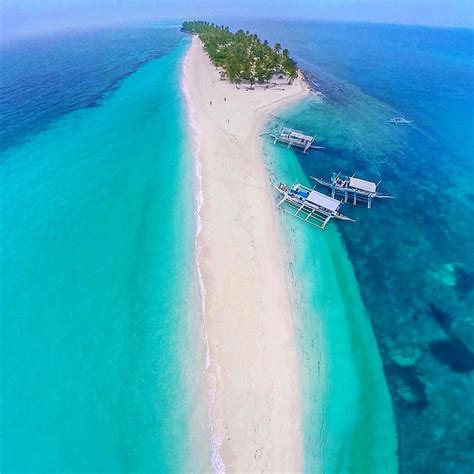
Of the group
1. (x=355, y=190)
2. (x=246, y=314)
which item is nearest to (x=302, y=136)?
(x=355, y=190)

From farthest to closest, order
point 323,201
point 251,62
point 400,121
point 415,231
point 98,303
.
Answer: point 251,62, point 400,121, point 323,201, point 415,231, point 98,303

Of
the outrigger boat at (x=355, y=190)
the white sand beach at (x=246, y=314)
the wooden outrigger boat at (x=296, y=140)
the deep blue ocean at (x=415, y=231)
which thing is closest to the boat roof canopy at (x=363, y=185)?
the outrigger boat at (x=355, y=190)

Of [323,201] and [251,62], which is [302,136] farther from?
[251,62]

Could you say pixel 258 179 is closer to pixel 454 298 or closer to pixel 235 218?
pixel 235 218

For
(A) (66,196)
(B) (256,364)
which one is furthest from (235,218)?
(A) (66,196)

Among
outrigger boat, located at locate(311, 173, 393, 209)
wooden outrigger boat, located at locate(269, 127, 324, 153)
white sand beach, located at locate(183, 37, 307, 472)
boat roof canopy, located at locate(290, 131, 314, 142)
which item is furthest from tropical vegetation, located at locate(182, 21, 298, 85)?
outrigger boat, located at locate(311, 173, 393, 209)
